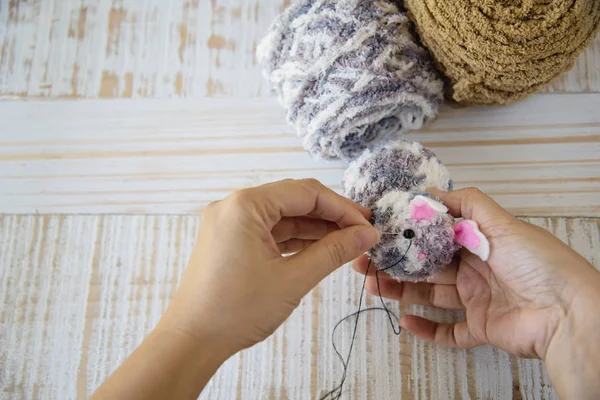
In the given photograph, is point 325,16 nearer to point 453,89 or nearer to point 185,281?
point 453,89

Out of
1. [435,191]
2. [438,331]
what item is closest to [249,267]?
[435,191]

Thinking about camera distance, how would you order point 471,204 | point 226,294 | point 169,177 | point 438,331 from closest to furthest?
point 226,294 < point 471,204 < point 438,331 < point 169,177

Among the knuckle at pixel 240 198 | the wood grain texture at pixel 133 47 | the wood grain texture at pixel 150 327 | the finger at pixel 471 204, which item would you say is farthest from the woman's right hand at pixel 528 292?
the wood grain texture at pixel 133 47

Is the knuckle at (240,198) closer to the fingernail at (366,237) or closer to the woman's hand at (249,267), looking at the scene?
the woman's hand at (249,267)

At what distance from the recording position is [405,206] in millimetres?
613

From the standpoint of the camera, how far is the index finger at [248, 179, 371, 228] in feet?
1.86

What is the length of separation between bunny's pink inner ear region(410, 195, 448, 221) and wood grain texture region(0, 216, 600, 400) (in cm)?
26

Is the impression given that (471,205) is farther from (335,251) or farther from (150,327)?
(150,327)

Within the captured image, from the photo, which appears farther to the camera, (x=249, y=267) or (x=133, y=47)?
(x=133, y=47)

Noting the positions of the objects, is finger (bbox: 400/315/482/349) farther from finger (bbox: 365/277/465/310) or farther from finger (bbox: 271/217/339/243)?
finger (bbox: 271/217/339/243)

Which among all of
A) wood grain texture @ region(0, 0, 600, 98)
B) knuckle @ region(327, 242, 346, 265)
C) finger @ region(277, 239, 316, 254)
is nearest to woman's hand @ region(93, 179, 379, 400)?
knuckle @ region(327, 242, 346, 265)

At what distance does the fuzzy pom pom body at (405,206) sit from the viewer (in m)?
0.60

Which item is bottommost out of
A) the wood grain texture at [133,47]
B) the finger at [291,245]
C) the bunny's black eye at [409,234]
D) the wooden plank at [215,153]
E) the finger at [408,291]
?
the finger at [408,291]

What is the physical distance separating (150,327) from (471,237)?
1.87ft
